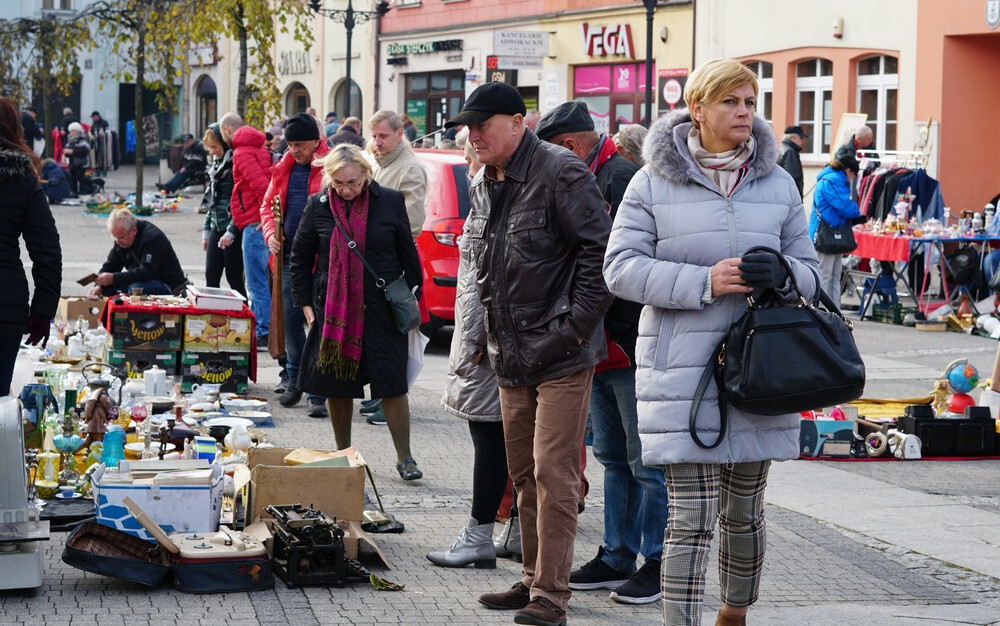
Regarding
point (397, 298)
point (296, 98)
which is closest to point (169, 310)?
point (397, 298)

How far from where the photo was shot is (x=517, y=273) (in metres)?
5.61

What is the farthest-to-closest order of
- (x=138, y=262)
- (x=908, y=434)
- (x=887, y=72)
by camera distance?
1. (x=887, y=72)
2. (x=138, y=262)
3. (x=908, y=434)

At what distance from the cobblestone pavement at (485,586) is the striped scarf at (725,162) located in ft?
5.94

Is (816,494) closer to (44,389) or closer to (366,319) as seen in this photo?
(366,319)

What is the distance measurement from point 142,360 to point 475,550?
5.32 meters

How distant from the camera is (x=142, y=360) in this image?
1120 cm

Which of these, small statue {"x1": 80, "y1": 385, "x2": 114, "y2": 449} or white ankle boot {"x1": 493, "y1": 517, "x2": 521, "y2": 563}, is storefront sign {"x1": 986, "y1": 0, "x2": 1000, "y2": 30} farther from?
white ankle boot {"x1": 493, "y1": 517, "x2": 521, "y2": 563}

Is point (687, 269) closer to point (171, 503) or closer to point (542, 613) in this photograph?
point (542, 613)

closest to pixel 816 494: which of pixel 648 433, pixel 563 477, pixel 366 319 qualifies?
pixel 366 319

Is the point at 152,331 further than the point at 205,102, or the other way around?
the point at 205,102

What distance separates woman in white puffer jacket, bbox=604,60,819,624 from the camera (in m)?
4.81

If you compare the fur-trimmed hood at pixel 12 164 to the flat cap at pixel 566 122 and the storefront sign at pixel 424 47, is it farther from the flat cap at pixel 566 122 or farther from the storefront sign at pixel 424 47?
the storefront sign at pixel 424 47

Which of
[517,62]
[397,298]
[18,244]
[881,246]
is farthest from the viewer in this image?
[517,62]

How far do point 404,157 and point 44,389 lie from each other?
2.92m
